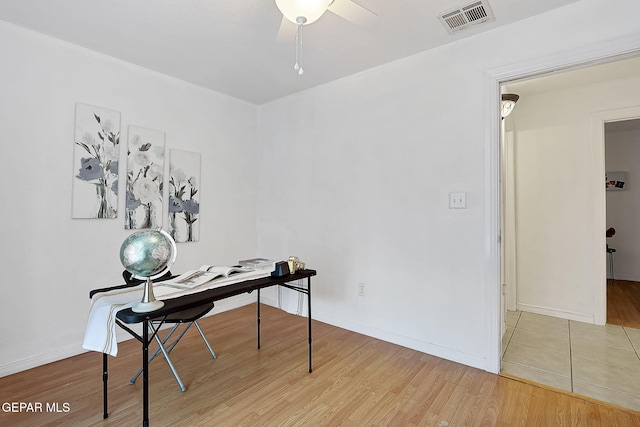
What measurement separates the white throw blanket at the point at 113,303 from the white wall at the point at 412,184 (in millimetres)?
1377

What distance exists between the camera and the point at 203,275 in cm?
196

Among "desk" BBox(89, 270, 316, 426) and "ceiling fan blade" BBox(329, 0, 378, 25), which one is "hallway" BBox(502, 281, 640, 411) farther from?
"ceiling fan blade" BBox(329, 0, 378, 25)

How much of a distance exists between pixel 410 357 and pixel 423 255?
822mm

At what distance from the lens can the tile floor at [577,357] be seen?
203 centimetres

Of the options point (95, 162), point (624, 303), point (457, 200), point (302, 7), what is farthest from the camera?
point (624, 303)

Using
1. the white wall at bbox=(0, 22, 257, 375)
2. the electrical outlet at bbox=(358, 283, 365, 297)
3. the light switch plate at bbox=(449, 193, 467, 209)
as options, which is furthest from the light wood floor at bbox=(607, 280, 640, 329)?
the white wall at bbox=(0, 22, 257, 375)

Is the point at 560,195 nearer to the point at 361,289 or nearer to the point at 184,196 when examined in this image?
the point at 361,289

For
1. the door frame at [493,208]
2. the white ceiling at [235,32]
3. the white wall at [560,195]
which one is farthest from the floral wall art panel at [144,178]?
the white wall at [560,195]

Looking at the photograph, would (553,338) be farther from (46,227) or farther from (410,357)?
(46,227)

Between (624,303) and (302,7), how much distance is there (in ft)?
16.3

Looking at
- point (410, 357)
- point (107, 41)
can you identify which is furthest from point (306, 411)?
point (107, 41)

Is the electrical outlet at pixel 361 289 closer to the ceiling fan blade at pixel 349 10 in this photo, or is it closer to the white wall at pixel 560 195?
the white wall at pixel 560 195

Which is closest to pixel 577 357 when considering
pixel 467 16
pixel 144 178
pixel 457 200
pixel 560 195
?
pixel 457 200

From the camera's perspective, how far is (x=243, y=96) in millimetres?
3674
